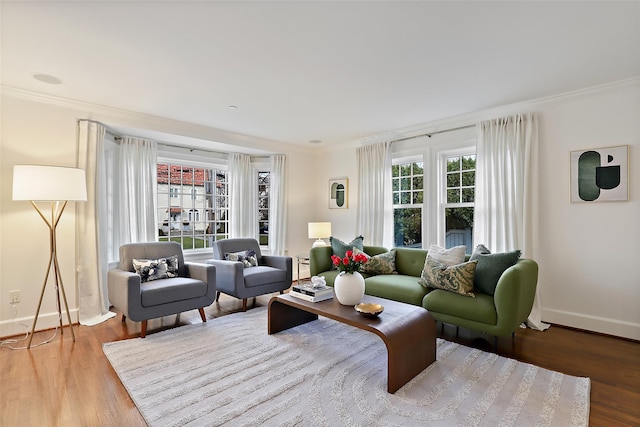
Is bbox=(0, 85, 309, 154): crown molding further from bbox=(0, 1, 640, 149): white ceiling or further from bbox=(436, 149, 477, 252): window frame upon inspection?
bbox=(436, 149, 477, 252): window frame

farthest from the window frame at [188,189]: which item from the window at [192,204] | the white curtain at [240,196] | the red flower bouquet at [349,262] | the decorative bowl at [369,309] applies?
the decorative bowl at [369,309]

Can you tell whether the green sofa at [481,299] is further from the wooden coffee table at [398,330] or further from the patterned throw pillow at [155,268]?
the patterned throw pillow at [155,268]

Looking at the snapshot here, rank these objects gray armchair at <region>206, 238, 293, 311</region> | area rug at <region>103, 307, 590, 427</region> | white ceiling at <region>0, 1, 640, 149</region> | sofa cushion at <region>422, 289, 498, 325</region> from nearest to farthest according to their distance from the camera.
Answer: area rug at <region>103, 307, 590, 427</region> < white ceiling at <region>0, 1, 640, 149</region> < sofa cushion at <region>422, 289, 498, 325</region> < gray armchair at <region>206, 238, 293, 311</region>

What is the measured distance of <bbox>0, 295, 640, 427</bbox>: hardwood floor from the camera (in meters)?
1.87

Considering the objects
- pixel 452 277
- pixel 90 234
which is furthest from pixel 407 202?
pixel 90 234

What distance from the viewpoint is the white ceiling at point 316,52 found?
6.38 feet

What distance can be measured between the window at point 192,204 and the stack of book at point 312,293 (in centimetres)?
273

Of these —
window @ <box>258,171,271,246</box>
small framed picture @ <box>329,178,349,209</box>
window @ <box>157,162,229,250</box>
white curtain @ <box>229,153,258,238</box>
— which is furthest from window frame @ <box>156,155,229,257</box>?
small framed picture @ <box>329,178,349,209</box>

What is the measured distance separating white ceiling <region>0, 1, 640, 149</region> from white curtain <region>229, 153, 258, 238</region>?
1614mm

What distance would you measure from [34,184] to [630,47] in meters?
5.01

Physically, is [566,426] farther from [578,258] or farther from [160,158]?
[160,158]

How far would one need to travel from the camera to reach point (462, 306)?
9.41 ft

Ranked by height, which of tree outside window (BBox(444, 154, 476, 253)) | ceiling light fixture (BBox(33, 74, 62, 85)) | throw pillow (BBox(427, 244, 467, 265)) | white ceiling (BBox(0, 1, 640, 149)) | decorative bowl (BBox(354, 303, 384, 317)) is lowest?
decorative bowl (BBox(354, 303, 384, 317))

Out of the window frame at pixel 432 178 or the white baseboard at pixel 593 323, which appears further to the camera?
the window frame at pixel 432 178
